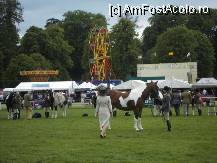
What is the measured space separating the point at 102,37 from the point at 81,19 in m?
41.4

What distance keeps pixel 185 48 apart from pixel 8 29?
33.1 meters

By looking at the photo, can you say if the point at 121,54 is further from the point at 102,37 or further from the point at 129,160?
the point at 129,160

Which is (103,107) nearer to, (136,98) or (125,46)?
(136,98)

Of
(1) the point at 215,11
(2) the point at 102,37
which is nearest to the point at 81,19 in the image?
(1) the point at 215,11

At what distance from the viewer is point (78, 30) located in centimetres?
11431

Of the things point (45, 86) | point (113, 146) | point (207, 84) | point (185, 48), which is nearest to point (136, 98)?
point (113, 146)

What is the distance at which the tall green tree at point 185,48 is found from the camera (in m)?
90.9

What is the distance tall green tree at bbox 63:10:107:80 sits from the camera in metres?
113

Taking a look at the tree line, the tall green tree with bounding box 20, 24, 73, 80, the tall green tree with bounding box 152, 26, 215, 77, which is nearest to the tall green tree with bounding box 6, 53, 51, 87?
the tree line

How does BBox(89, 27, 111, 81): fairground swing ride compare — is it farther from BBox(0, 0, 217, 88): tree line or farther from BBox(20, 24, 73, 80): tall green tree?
BBox(20, 24, 73, 80): tall green tree

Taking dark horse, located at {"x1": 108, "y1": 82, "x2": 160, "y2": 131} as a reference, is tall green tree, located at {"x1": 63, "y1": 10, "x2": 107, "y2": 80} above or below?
above

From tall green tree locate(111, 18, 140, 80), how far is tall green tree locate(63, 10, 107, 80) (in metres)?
29.3

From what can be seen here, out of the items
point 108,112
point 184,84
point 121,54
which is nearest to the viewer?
point 108,112

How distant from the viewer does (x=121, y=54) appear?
82938mm
